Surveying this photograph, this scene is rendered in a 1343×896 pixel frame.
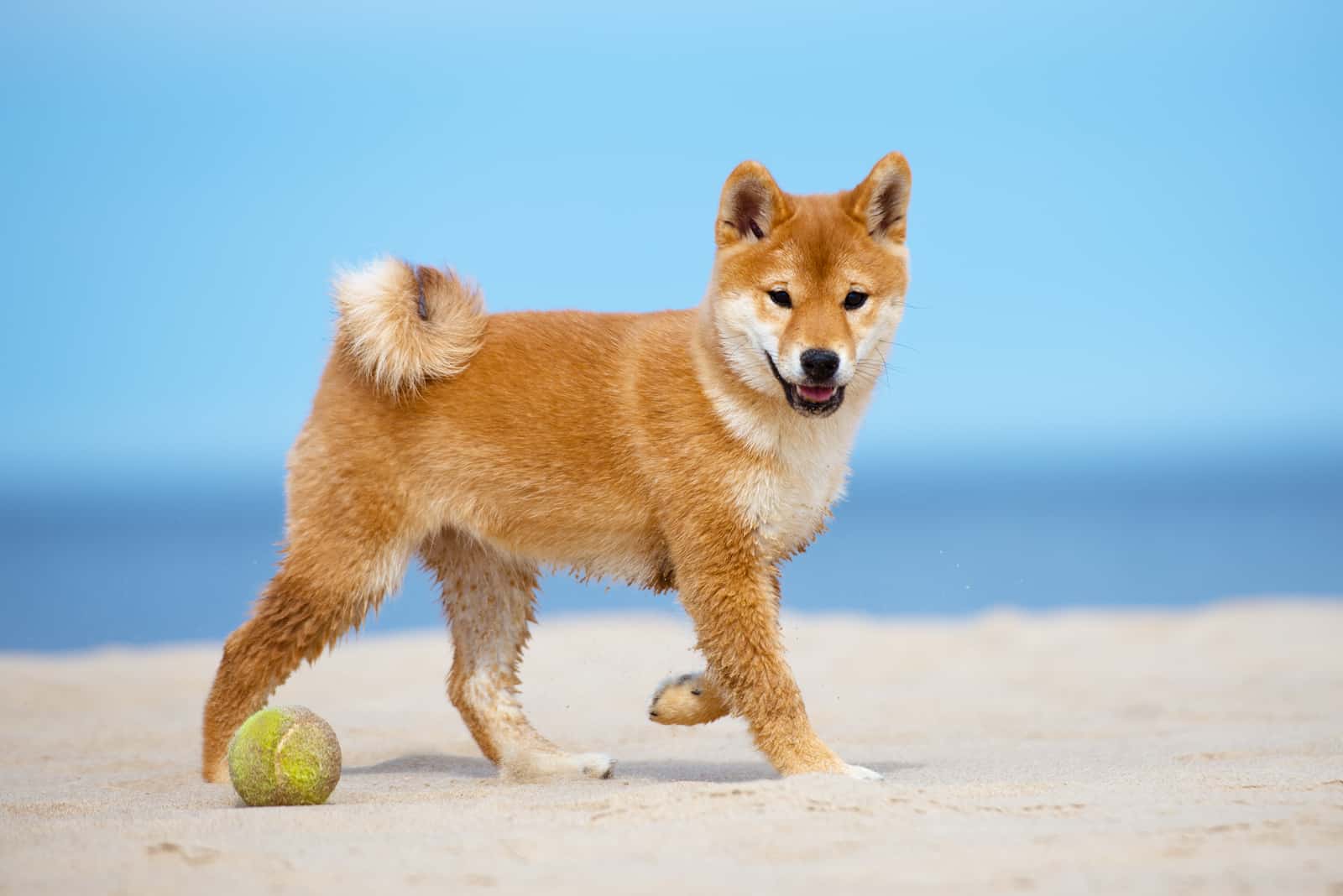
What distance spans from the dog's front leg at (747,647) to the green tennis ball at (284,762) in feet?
4.48

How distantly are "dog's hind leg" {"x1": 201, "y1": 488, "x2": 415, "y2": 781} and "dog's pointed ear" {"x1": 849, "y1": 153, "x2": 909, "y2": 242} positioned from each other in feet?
6.97

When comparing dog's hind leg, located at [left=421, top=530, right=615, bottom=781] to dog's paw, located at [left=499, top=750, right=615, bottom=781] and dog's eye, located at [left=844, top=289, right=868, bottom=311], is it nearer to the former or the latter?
dog's paw, located at [left=499, top=750, right=615, bottom=781]

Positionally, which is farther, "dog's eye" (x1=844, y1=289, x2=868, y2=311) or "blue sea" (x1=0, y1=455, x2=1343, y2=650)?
"blue sea" (x1=0, y1=455, x2=1343, y2=650)

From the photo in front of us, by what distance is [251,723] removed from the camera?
4.74 meters

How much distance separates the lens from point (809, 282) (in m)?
5.03

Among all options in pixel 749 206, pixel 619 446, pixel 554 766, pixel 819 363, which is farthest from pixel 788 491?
pixel 554 766

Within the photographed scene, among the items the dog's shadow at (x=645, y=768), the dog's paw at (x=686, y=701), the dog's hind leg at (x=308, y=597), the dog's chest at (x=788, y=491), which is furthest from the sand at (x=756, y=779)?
the dog's chest at (x=788, y=491)

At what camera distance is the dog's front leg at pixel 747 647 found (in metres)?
5.01

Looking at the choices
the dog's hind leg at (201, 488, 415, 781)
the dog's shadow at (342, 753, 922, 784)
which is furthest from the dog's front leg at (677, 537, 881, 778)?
the dog's hind leg at (201, 488, 415, 781)

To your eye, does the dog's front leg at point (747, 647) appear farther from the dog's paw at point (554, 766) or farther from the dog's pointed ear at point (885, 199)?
the dog's pointed ear at point (885, 199)

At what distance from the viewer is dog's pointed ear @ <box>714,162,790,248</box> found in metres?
5.14

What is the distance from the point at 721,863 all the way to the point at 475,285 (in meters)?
Result: 3.05

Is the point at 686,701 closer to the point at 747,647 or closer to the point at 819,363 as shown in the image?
the point at 747,647

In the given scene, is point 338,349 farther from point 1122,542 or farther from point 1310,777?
point 1122,542
